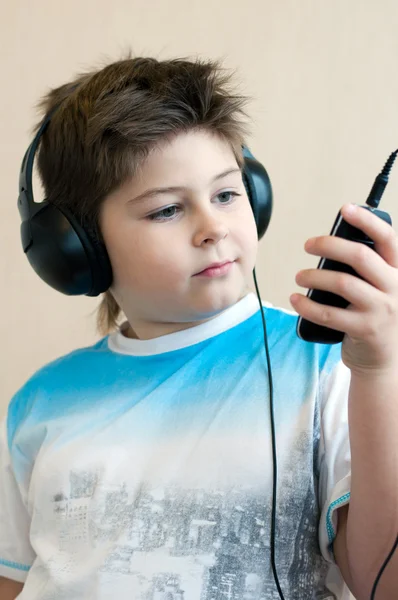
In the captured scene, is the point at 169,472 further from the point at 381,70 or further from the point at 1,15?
the point at 1,15

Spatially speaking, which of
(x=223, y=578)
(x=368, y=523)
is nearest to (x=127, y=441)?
(x=223, y=578)

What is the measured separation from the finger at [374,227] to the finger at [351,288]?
1.4 inches

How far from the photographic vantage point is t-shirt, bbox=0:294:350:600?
31.4 inches

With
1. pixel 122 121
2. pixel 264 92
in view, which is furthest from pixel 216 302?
pixel 264 92

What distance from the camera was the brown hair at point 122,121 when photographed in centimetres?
86


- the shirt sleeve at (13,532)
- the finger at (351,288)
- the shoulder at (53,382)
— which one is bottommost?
the shirt sleeve at (13,532)

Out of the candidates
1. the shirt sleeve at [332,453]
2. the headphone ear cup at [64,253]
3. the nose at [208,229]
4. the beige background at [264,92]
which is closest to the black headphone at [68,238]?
the headphone ear cup at [64,253]

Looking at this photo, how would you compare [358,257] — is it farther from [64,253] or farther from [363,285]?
[64,253]

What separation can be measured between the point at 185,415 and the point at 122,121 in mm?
368

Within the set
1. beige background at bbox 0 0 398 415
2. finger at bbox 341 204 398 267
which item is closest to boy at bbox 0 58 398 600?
finger at bbox 341 204 398 267

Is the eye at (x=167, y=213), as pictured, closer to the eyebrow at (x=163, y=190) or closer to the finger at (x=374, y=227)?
the eyebrow at (x=163, y=190)

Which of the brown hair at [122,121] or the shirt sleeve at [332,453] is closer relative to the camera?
the shirt sleeve at [332,453]

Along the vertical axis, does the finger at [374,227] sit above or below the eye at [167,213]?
below

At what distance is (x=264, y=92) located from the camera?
1283 mm
